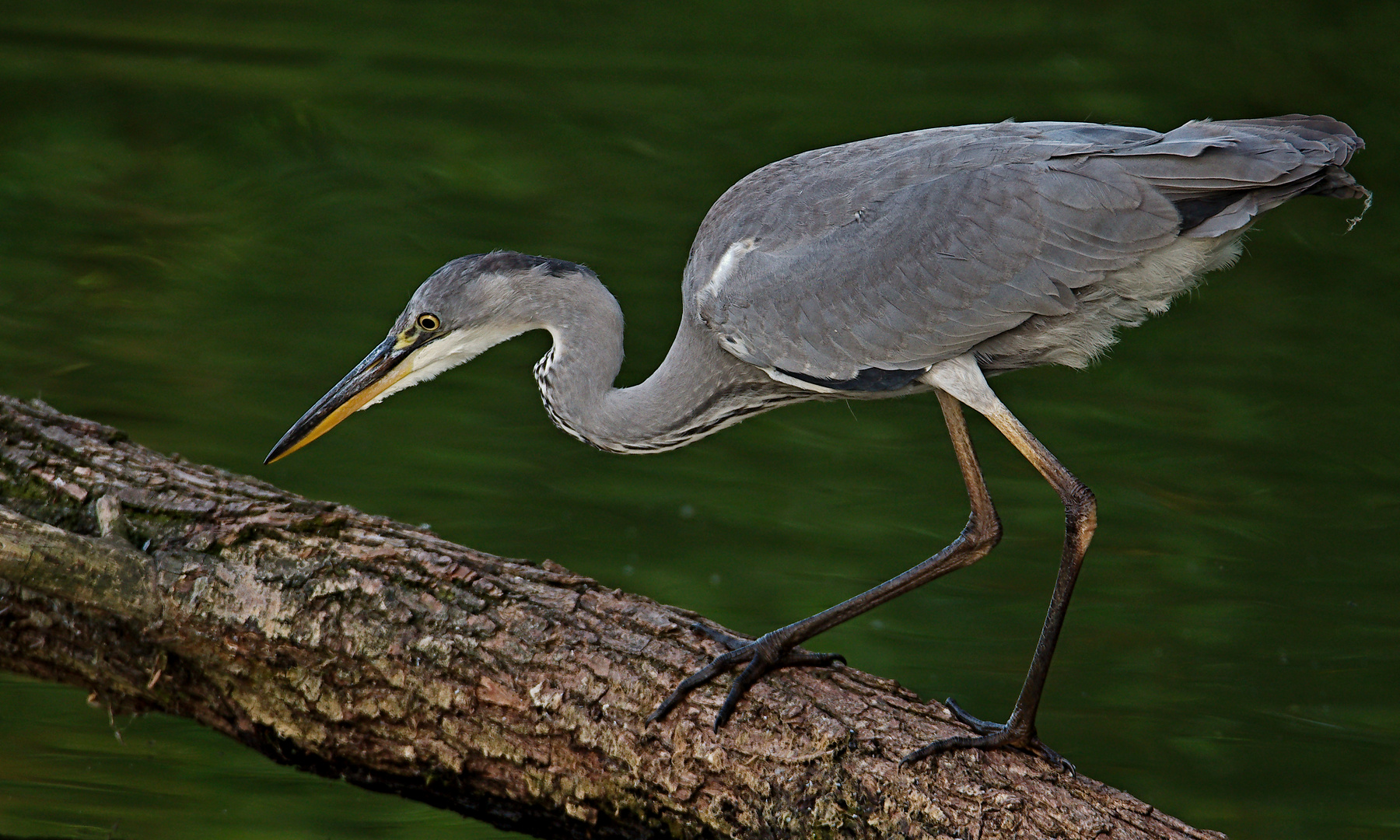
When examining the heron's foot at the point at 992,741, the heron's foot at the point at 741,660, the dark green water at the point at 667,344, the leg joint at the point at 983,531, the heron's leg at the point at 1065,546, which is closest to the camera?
the heron's foot at the point at 992,741

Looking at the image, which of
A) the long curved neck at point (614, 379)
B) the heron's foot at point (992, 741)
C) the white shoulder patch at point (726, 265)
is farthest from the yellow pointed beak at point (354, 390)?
the heron's foot at point (992, 741)

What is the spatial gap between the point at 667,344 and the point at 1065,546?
379cm

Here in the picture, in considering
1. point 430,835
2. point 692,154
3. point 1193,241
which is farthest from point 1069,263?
point 692,154

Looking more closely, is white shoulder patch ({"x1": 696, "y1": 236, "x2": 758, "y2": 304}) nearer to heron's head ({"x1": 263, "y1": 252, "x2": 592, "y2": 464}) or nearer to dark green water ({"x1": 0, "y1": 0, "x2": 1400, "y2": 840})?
heron's head ({"x1": 263, "y1": 252, "x2": 592, "y2": 464})

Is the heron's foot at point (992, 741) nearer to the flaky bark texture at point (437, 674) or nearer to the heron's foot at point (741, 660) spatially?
the flaky bark texture at point (437, 674)

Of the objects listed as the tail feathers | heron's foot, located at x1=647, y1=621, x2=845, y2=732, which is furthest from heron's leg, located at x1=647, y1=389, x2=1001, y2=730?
the tail feathers

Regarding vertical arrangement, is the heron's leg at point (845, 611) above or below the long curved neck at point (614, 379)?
below

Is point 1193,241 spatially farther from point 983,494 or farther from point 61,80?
point 61,80

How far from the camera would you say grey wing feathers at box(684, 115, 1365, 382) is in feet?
13.5

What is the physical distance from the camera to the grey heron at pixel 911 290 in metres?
4.11

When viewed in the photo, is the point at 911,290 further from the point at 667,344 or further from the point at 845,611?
the point at 667,344

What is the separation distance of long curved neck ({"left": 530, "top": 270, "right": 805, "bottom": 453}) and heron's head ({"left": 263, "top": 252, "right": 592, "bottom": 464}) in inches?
3.0

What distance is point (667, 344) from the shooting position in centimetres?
773

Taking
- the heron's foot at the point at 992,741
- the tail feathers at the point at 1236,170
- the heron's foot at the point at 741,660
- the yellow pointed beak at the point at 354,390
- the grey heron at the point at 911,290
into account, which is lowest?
the heron's foot at the point at 992,741
